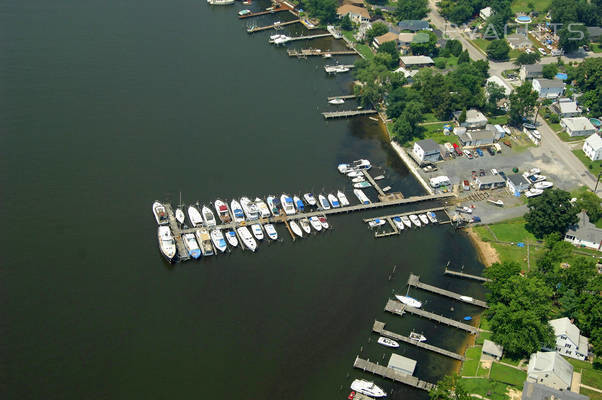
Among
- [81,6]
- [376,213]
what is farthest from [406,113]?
[81,6]

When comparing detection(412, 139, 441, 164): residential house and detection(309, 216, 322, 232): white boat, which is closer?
detection(309, 216, 322, 232): white boat

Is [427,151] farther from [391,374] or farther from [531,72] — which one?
[391,374]

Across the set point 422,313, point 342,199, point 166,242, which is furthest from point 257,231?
point 422,313

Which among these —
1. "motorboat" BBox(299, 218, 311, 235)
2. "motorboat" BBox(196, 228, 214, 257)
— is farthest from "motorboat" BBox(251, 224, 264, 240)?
"motorboat" BBox(196, 228, 214, 257)

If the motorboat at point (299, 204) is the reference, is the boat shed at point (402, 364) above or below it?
below

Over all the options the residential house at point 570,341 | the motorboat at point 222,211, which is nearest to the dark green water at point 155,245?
the motorboat at point 222,211

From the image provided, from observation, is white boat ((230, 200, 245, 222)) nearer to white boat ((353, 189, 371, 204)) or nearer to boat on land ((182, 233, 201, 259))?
boat on land ((182, 233, 201, 259))

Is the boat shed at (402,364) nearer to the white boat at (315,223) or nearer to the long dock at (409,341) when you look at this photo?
the long dock at (409,341)
